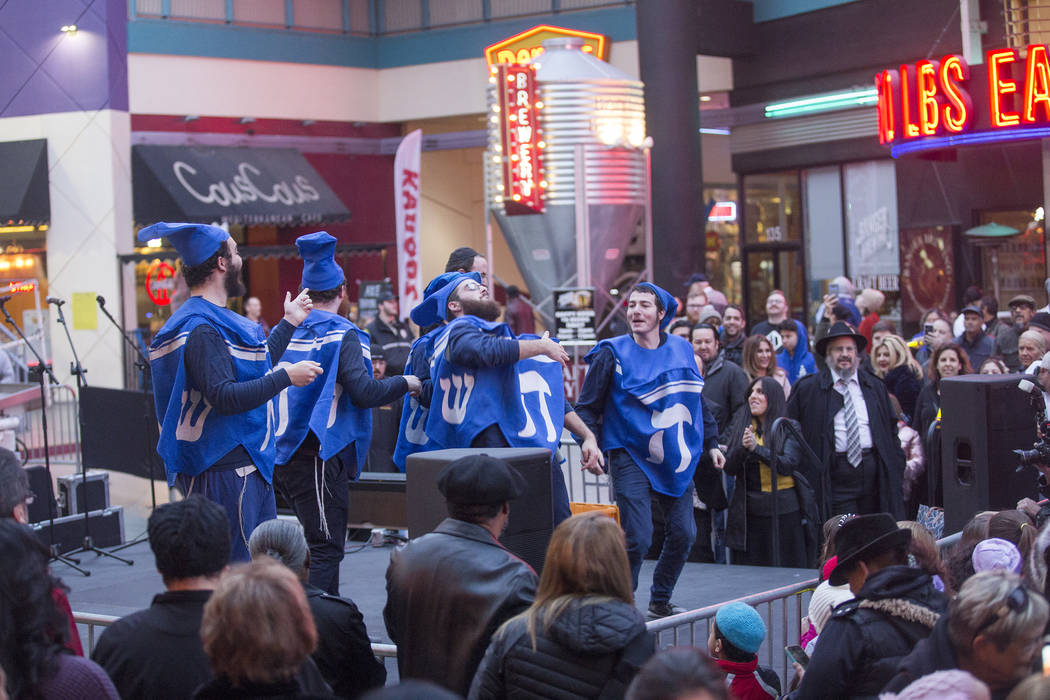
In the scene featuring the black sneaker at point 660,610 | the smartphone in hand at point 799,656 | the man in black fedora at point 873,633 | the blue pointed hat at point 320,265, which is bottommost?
the black sneaker at point 660,610

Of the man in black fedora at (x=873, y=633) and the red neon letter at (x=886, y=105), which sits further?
the red neon letter at (x=886, y=105)

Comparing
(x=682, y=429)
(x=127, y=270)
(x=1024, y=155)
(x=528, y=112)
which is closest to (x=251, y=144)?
(x=127, y=270)

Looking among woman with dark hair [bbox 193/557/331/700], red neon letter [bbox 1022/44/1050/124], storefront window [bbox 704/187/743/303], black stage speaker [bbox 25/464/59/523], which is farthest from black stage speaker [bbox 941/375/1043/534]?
storefront window [bbox 704/187/743/303]

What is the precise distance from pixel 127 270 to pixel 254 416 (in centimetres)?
1441

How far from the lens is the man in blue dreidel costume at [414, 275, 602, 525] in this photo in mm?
6188

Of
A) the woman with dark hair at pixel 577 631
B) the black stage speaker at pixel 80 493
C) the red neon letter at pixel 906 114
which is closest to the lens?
the woman with dark hair at pixel 577 631

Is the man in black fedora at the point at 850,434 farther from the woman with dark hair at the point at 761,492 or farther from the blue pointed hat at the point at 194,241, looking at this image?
the blue pointed hat at the point at 194,241

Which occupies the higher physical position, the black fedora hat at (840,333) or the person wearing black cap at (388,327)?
the person wearing black cap at (388,327)

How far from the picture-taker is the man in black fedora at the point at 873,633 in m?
4.02

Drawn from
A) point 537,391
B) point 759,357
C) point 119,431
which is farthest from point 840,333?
point 119,431

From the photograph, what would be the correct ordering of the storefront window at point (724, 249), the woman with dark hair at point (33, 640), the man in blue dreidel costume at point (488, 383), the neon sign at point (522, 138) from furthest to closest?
1. the storefront window at point (724, 249)
2. the neon sign at point (522, 138)
3. the man in blue dreidel costume at point (488, 383)
4. the woman with dark hair at point (33, 640)

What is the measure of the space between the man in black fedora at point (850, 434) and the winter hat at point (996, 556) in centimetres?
371

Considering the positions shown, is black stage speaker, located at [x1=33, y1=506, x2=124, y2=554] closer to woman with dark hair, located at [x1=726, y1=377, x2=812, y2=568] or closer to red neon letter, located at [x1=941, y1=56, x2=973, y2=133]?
woman with dark hair, located at [x1=726, y1=377, x2=812, y2=568]

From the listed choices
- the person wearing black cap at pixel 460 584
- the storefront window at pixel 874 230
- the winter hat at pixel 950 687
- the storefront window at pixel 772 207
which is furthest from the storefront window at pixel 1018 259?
the winter hat at pixel 950 687
